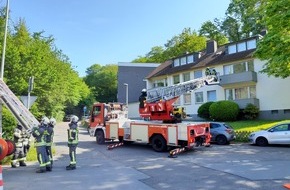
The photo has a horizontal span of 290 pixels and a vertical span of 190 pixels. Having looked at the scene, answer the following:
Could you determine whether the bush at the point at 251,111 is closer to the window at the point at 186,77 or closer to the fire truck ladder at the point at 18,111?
the window at the point at 186,77

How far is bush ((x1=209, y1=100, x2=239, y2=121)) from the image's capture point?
29.9 metres

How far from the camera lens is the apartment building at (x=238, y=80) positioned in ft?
97.8

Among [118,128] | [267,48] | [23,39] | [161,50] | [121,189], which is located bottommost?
[121,189]

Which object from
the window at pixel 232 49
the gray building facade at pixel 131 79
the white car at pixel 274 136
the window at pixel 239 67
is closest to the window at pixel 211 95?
the window at pixel 239 67

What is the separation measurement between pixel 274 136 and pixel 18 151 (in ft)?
44.3

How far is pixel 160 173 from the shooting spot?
10.1 m

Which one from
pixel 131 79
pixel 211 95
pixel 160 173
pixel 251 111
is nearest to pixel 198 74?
pixel 211 95

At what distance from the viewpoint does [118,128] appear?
17516mm

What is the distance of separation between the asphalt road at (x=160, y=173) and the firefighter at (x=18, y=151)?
0.32 m

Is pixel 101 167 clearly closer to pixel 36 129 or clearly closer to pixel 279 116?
pixel 36 129

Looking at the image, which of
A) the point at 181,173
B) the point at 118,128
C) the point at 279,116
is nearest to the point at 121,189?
the point at 181,173

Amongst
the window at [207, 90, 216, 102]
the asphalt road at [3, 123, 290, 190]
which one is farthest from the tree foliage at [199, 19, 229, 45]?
the asphalt road at [3, 123, 290, 190]

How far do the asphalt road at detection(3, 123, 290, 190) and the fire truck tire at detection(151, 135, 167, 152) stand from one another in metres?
0.99

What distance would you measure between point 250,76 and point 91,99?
157ft
